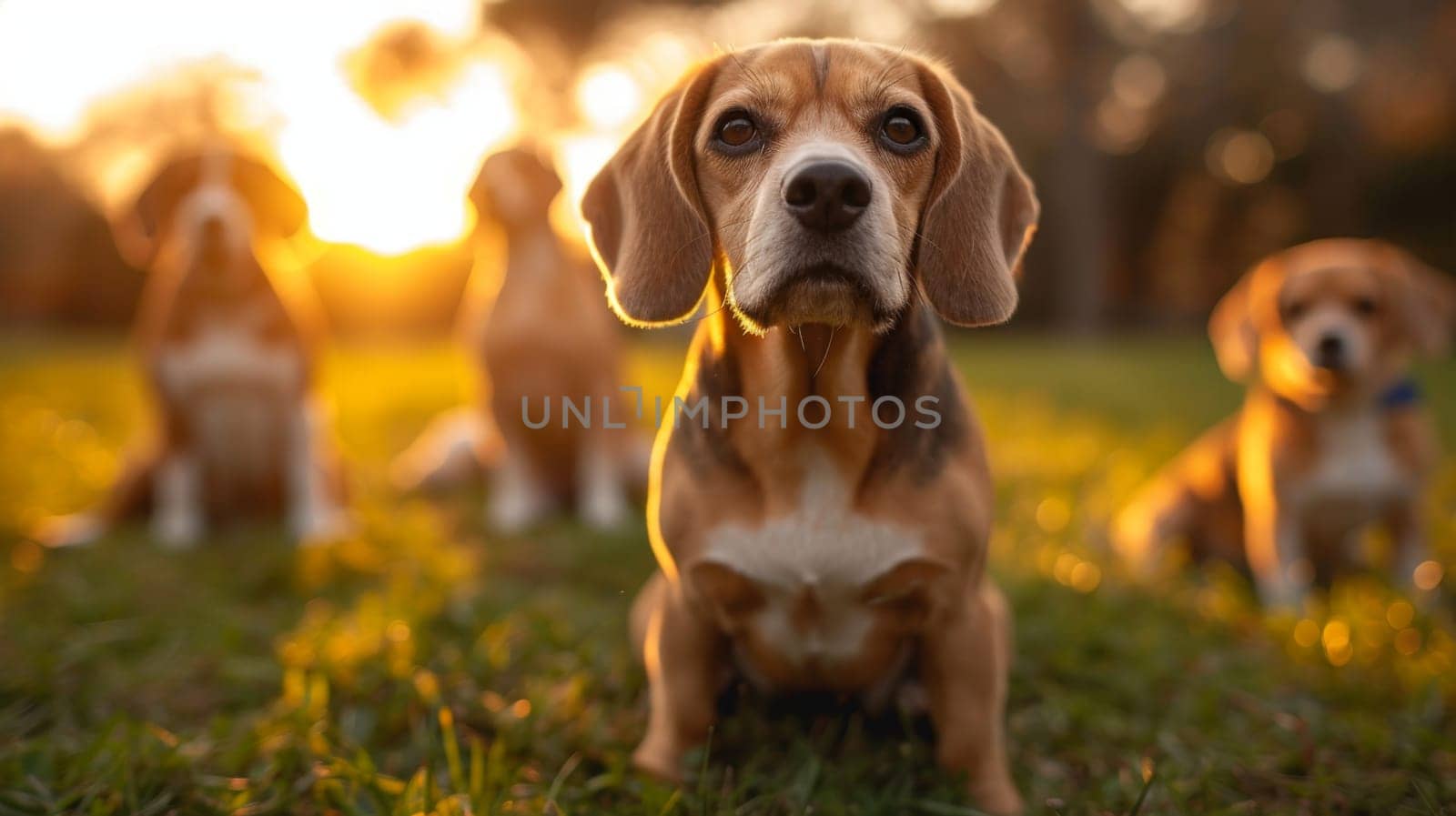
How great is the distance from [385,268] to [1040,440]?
2293 cm

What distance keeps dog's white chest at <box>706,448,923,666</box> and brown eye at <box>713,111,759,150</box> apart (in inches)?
29.8

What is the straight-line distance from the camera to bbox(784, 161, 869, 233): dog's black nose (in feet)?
6.19

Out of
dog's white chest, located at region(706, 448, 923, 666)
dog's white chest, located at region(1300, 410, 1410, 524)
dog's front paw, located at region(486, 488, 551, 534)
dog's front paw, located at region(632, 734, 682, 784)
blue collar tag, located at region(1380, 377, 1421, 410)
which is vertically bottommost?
dog's front paw, located at region(486, 488, 551, 534)

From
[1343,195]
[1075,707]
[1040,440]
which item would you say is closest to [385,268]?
[1040,440]

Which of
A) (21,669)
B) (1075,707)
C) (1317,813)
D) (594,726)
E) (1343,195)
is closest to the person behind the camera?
(1317,813)

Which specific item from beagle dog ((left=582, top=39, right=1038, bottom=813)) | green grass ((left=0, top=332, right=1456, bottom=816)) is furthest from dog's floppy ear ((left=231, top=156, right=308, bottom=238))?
beagle dog ((left=582, top=39, right=1038, bottom=813))

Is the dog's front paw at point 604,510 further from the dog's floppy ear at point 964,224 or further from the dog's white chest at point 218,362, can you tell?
the dog's floppy ear at point 964,224

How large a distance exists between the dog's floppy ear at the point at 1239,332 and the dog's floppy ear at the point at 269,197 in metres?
4.41

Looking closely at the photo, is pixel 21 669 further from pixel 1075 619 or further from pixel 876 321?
pixel 1075 619

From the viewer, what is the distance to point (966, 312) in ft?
6.95

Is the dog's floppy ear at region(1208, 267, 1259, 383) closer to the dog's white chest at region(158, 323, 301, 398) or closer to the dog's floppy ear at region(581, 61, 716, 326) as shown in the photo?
the dog's floppy ear at region(581, 61, 716, 326)

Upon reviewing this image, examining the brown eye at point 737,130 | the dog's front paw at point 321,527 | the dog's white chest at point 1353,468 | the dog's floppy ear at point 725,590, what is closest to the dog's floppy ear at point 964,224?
the brown eye at point 737,130

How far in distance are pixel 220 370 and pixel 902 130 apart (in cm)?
370

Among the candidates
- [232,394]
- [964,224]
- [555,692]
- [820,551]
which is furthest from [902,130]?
[232,394]
